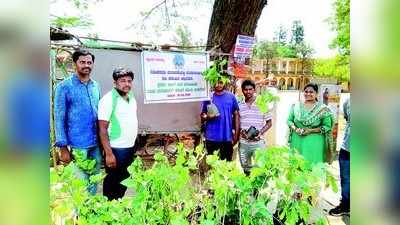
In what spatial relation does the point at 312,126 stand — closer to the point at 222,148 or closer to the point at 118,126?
the point at 222,148

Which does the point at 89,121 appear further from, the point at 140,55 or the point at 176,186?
the point at 176,186

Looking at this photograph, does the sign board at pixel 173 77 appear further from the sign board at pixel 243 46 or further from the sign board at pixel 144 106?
the sign board at pixel 243 46

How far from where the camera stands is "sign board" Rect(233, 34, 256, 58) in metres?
3.28

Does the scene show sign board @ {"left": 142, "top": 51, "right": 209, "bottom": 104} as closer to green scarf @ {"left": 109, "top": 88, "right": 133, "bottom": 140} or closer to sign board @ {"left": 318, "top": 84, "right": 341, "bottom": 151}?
green scarf @ {"left": 109, "top": 88, "right": 133, "bottom": 140}

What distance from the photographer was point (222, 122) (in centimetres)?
304

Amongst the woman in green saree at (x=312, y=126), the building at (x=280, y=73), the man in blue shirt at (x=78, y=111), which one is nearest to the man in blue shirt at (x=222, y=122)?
the building at (x=280, y=73)

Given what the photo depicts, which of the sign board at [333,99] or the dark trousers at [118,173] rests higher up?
the sign board at [333,99]

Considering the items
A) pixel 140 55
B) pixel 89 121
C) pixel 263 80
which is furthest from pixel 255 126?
pixel 89 121

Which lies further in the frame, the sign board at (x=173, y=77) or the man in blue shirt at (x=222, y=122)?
the man in blue shirt at (x=222, y=122)

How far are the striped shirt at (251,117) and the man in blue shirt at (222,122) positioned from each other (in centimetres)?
4

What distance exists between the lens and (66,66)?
254cm

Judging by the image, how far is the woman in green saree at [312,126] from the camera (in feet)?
9.75
